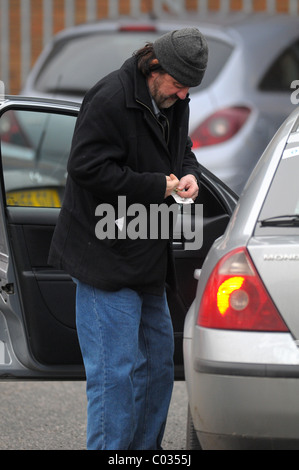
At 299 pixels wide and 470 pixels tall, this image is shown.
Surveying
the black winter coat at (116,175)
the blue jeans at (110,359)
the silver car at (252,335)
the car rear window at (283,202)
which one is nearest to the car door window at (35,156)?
the black winter coat at (116,175)

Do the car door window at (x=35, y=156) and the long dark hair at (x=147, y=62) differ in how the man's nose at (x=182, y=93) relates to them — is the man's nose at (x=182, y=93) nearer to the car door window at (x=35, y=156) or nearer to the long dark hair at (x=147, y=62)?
the long dark hair at (x=147, y=62)

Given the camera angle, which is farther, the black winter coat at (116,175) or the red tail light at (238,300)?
the black winter coat at (116,175)

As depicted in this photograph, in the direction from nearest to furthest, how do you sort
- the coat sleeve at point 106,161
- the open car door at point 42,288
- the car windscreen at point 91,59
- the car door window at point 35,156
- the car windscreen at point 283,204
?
the car windscreen at point 283,204, the coat sleeve at point 106,161, the open car door at point 42,288, the car door window at point 35,156, the car windscreen at point 91,59

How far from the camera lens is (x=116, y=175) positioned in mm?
3510

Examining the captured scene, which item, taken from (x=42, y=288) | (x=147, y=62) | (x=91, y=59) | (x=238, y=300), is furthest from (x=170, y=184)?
(x=91, y=59)

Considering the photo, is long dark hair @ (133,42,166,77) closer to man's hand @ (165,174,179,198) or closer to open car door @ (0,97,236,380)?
man's hand @ (165,174,179,198)

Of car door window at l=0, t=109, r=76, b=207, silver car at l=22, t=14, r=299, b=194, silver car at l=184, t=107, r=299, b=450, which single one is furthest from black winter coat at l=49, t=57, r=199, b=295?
silver car at l=22, t=14, r=299, b=194

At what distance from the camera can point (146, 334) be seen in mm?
3902

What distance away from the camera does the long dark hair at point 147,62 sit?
143 inches

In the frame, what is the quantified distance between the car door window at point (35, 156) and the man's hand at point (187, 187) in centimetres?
88

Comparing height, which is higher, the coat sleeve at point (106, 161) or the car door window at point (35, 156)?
the coat sleeve at point (106, 161)

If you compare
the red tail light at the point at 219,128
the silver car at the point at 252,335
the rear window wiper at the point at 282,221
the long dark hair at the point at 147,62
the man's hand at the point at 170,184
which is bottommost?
the red tail light at the point at 219,128

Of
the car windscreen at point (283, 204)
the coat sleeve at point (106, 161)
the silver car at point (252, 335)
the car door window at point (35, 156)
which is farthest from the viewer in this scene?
the car door window at point (35, 156)

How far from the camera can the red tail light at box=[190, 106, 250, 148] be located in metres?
7.25
